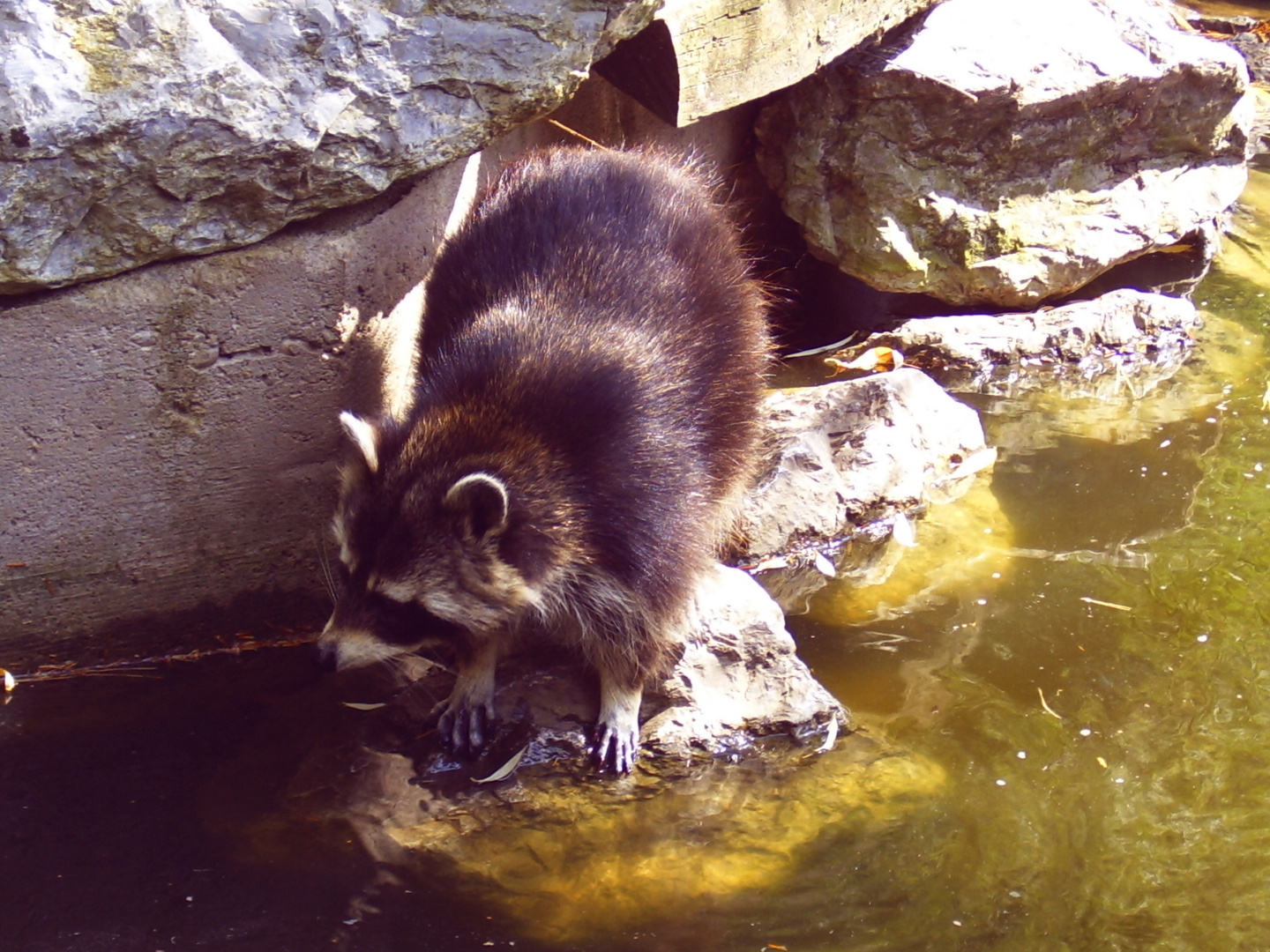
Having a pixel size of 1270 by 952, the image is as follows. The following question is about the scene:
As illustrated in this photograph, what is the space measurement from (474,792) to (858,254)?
334 centimetres

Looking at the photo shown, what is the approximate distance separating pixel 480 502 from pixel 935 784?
1462 millimetres

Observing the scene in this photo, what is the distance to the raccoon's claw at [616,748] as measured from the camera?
3734 millimetres

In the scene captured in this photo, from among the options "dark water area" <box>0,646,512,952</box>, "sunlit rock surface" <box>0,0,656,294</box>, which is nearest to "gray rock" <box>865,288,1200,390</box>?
"sunlit rock surface" <box>0,0,656,294</box>

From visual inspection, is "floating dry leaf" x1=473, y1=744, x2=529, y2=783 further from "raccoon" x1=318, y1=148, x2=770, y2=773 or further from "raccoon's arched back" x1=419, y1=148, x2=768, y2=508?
"raccoon's arched back" x1=419, y1=148, x2=768, y2=508

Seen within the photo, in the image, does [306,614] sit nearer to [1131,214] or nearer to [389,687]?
[389,687]

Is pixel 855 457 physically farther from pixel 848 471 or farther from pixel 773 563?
pixel 773 563

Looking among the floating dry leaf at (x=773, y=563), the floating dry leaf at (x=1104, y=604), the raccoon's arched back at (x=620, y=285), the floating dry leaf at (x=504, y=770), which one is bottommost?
the floating dry leaf at (x=504, y=770)

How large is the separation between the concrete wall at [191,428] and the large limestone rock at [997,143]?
220cm

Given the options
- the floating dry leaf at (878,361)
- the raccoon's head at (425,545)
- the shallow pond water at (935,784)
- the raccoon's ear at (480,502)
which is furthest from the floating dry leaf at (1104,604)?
the raccoon's ear at (480,502)

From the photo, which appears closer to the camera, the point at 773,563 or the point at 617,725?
the point at 617,725

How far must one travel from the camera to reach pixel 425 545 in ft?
11.4

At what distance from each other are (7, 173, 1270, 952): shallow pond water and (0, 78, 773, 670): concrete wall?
211 mm

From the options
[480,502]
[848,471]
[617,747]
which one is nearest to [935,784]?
[617,747]

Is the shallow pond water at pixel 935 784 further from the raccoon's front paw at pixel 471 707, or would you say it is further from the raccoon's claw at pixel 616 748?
the raccoon's claw at pixel 616 748
